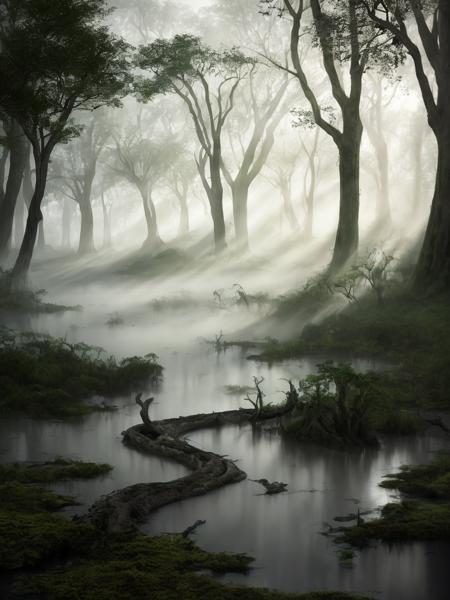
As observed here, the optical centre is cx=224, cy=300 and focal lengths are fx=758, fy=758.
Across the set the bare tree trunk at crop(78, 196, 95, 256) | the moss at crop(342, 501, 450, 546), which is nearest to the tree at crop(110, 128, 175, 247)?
the bare tree trunk at crop(78, 196, 95, 256)

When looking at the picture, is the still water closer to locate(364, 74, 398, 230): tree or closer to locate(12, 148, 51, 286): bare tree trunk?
locate(12, 148, 51, 286): bare tree trunk

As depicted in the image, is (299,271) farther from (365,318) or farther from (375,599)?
(375,599)

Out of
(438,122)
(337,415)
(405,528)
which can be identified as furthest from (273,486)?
(438,122)

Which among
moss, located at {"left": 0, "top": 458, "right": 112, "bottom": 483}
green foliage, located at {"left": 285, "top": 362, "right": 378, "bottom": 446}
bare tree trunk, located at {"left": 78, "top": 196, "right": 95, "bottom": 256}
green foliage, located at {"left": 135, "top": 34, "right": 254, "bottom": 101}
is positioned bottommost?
moss, located at {"left": 0, "top": 458, "right": 112, "bottom": 483}

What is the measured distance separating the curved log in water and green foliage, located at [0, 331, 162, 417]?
6.49 ft

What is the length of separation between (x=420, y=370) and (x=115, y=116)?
139ft

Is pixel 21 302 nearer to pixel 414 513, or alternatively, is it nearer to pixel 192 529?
pixel 192 529

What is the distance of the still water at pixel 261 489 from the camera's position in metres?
5.96

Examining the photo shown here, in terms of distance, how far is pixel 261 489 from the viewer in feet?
26.9

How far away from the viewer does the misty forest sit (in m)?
6.18

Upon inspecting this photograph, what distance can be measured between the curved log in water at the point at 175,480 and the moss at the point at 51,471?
3.26 ft

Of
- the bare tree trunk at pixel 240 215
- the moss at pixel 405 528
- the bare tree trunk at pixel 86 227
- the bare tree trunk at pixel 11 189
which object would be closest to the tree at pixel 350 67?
the bare tree trunk at pixel 11 189

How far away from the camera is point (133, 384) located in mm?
13938

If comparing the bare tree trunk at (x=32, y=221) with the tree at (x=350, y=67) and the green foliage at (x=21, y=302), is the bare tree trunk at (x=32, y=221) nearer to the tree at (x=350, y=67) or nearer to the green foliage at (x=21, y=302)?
the green foliage at (x=21, y=302)
